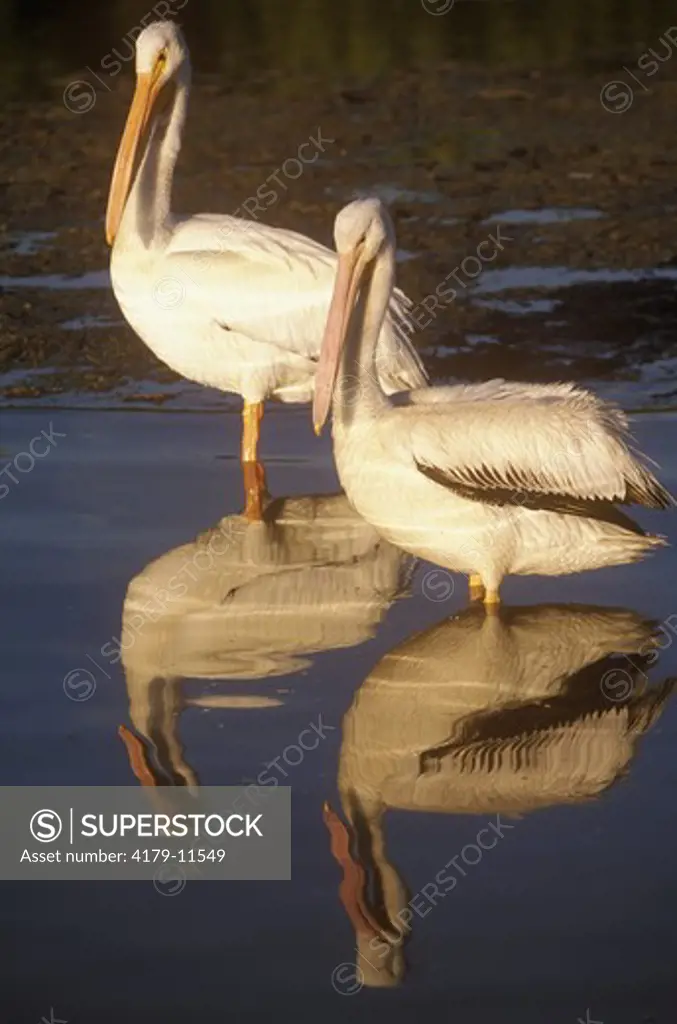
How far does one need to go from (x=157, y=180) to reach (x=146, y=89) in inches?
14.9

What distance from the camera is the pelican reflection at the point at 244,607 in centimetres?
594

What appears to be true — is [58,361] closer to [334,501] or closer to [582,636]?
[334,501]

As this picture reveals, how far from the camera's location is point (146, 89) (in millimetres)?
8578

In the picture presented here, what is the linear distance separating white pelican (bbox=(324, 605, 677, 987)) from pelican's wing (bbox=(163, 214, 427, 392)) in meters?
1.86

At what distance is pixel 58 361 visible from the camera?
9.88 m

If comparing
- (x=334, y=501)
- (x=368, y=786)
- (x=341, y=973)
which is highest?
(x=334, y=501)

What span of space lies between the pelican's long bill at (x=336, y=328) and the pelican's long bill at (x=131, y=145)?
6.99ft

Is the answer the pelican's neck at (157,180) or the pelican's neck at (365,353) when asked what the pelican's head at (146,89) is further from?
the pelican's neck at (365,353)

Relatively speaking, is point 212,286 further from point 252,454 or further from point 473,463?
point 473,463

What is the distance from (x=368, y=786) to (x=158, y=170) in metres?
3.97

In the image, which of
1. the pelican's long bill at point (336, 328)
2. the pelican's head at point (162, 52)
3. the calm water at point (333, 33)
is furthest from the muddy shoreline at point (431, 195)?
the pelican's long bill at point (336, 328)

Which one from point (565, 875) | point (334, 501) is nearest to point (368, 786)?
point (565, 875)

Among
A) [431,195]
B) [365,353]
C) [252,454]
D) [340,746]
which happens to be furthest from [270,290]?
[431,195]

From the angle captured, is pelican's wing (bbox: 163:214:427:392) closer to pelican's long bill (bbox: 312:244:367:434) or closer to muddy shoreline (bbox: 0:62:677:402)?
muddy shoreline (bbox: 0:62:677:402)
